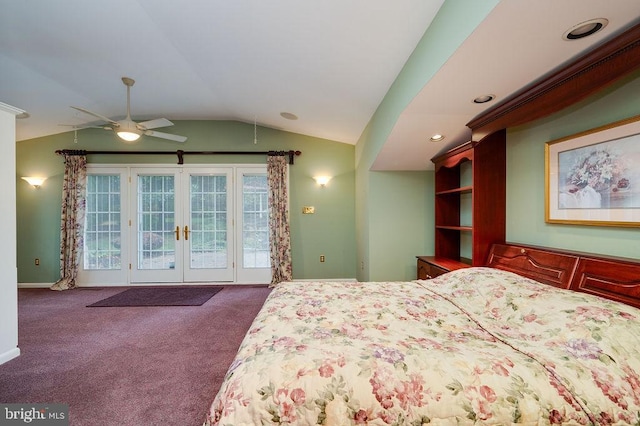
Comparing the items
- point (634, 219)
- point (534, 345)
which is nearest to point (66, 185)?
point (534, 345)

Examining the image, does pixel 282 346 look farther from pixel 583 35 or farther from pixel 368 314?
pixel 583 35

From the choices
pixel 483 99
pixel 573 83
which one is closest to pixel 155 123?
pixel 483 99

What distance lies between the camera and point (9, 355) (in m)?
2.38

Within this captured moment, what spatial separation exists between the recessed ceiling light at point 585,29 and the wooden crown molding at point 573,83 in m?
0.12

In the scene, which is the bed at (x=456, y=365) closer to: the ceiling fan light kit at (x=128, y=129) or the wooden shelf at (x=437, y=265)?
the wooden shelf at (x=437, y=265)

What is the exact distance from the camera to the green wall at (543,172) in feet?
5.07

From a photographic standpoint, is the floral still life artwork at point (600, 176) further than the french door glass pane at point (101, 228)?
No

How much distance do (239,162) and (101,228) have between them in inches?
107

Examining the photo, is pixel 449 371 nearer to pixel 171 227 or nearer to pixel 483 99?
pixel 483 99

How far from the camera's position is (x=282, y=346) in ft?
3.96

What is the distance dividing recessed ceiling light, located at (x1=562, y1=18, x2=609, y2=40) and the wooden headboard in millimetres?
1188

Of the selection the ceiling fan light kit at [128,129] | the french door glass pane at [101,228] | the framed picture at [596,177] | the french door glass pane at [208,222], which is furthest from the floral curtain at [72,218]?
the framed picture at [596,177]

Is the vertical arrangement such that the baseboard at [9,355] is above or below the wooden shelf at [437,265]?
below

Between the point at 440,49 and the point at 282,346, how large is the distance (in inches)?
76.7
